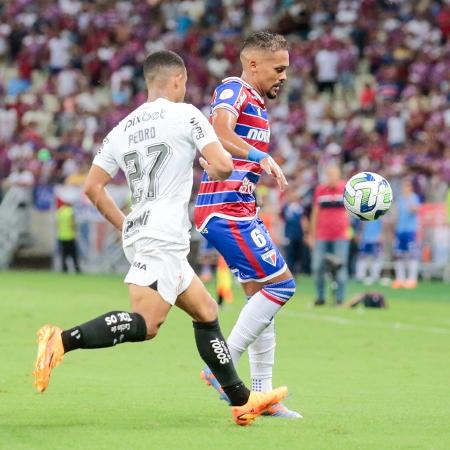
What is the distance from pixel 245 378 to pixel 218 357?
3109 millimetres

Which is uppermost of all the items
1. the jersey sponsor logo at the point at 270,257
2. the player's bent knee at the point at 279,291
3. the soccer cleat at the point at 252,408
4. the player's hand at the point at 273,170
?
the player's hand at the point at 273,170

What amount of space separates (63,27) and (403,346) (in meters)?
27.9

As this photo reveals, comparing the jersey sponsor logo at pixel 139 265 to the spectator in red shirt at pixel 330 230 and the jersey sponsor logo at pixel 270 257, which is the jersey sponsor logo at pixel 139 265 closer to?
the jersey sponsor logo at pixel 270 257

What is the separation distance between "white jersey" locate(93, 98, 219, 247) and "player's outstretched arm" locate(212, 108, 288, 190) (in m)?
0.50

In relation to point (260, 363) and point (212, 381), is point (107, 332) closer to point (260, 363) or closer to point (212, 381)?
point (212, 381)

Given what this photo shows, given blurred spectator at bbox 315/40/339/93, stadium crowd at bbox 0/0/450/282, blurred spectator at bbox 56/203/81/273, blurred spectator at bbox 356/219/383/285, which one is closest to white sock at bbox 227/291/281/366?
blurred spectator at bbox 356/219/383/285

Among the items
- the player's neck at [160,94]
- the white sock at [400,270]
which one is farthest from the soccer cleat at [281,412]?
the white sock at [400,270]

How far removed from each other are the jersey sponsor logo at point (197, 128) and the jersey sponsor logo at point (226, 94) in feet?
3.60

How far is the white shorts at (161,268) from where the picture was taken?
27.1 feet

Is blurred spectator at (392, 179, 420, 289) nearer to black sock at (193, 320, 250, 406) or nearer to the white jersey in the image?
black sock at (193, 320, 250, 406)

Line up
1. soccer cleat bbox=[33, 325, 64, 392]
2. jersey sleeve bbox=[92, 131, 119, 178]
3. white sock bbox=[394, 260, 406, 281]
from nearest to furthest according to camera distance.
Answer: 1. soccer cleat bbox=[33, 325, 64, 392]
2. jersey sleeve bbox=[92, 131, 119, 178]
3. white sock bbox=[394, 260, 406, 281]

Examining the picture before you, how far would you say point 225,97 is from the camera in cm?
940

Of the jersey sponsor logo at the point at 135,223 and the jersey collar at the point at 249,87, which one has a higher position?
the jersey collar at the point at 249,87

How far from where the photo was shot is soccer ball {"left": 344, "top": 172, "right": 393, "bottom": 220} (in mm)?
10156
